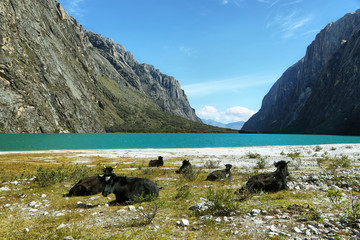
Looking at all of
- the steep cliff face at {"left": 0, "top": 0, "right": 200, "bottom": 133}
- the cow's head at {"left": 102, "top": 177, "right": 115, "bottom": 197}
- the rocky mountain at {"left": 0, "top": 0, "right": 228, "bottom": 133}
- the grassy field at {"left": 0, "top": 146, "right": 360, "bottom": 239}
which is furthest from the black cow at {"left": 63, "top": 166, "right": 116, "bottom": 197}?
the steep cliff face at {"left": 0, "top": 0, "right": 200, "bottom": 133}

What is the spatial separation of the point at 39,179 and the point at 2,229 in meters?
7.91

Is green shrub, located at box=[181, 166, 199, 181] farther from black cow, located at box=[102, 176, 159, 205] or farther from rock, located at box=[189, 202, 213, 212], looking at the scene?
rock, located at box=[189, 202, 213, 212]

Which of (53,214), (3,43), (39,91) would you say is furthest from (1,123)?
(53,214)

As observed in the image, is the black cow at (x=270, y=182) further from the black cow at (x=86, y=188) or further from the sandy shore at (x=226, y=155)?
the sandy shore at (x=226, y=155)

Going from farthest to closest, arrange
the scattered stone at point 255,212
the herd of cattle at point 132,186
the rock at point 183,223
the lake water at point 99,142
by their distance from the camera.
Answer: the lake water at point 99,142 < the herd of cattle at point 132,186 < the scattered stone at point 255,212 < the rock at point 183,223

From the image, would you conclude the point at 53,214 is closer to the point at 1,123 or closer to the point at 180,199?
the point at 180,199

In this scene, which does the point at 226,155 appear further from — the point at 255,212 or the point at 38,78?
the point at 38,78

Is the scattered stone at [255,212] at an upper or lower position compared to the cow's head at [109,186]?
lower

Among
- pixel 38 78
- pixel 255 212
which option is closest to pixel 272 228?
pixel 255 212

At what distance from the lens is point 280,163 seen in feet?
40.0

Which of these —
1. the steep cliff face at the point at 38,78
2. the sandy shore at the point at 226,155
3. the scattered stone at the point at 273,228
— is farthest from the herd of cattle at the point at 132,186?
the steep cliff face at the point at 38,78

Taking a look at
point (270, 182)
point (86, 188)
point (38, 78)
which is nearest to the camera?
point (270, 182)

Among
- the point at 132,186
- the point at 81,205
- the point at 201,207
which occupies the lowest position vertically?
the point at 81,205

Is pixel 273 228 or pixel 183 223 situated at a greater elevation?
pixel 273 228
